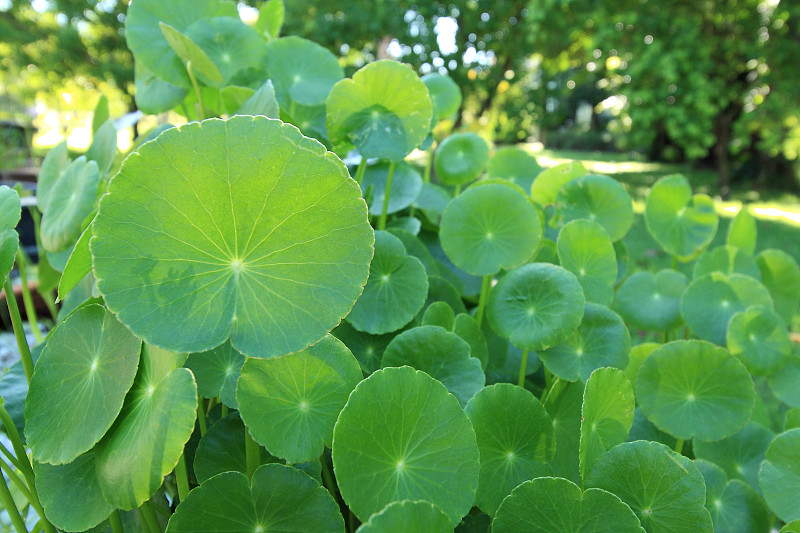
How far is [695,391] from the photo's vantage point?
0.52m

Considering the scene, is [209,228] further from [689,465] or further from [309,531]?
[689,465]

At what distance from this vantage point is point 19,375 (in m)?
0.48

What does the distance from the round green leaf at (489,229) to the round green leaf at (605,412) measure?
0.53ft

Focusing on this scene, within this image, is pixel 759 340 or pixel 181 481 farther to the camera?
pixel 759 340

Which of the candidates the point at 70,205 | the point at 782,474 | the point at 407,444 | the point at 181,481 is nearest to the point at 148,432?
the point at 181,481

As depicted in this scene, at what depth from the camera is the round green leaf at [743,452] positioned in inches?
23.5

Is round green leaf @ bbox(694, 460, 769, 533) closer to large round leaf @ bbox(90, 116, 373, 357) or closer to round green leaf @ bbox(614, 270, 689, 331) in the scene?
round green leaf @ bbox(614, 270, 689, 331)

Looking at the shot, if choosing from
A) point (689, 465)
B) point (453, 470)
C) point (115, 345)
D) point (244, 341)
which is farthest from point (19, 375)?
point (689, 465)

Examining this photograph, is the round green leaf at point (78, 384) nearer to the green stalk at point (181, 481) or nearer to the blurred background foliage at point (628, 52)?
the green stalk at point (181, 481)

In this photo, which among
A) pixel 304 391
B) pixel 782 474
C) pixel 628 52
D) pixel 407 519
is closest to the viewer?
pixel 407 519

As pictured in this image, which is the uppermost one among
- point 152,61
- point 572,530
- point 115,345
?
point 152,61

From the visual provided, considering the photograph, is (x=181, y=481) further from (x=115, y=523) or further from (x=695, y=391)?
(x=695, y=391)

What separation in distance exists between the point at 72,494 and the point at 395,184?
0.45 metres

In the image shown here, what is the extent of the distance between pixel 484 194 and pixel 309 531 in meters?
0.35
